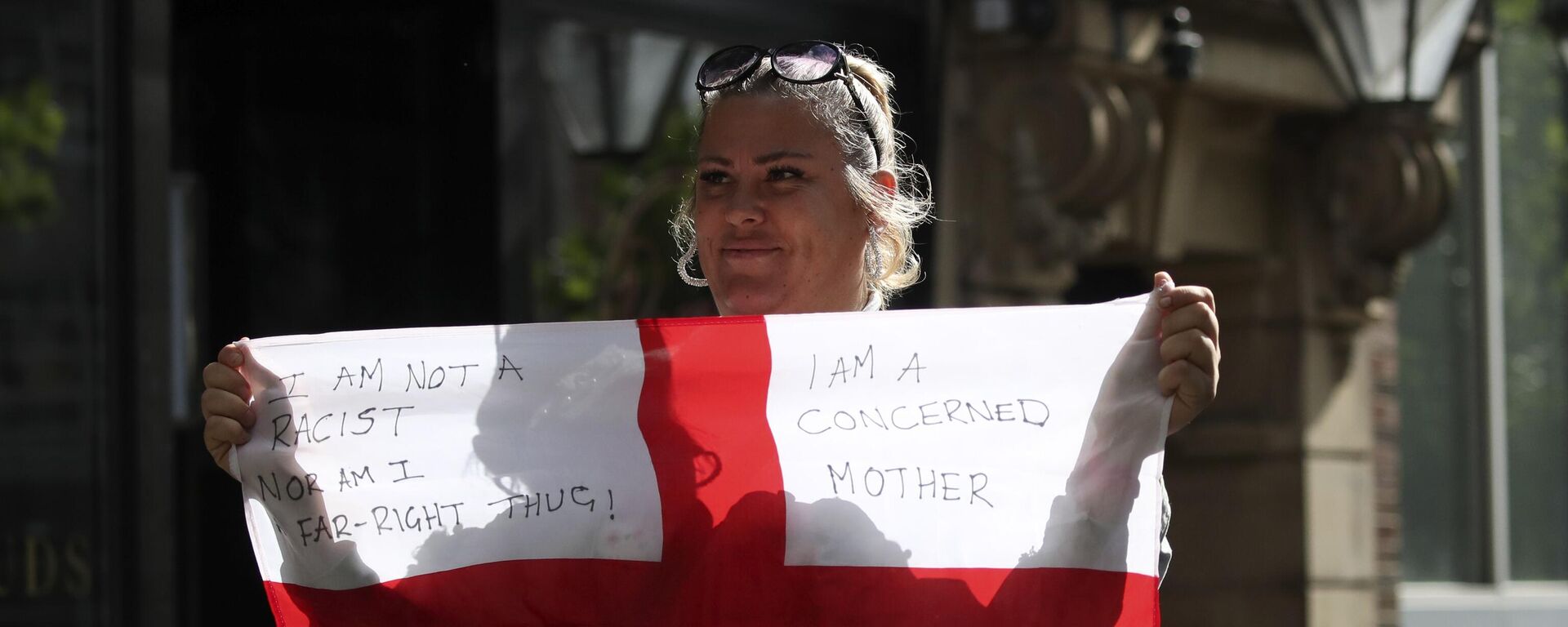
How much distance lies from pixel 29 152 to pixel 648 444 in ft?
7.43

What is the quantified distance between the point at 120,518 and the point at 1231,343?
4.39 m

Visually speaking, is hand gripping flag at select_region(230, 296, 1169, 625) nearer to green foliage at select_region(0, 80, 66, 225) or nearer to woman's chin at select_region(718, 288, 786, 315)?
woman's chin at select_region(718, 288, 786, 315)

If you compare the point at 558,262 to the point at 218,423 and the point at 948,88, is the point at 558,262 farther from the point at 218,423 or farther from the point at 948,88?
the point at 218,423

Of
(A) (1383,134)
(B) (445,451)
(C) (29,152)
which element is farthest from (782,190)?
(A) (1383,134)

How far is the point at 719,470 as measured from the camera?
7.36 feet

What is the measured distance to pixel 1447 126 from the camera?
6.85m

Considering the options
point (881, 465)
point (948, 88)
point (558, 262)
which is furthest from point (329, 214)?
point (881, 465)

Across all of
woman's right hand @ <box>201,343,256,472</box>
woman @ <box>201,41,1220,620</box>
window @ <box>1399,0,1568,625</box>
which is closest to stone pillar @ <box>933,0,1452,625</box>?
window @ <box>1399,0,1568,625</box>

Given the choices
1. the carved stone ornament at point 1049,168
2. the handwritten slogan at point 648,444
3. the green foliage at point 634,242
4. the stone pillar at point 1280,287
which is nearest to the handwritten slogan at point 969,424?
the handwritten slogan at point 648,444

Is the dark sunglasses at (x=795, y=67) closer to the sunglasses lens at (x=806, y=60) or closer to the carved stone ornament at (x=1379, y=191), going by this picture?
the sunglasses lens at (x=806, y=60)

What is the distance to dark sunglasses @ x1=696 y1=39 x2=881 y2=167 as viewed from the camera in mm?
2344

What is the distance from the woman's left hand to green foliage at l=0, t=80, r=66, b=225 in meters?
2.75

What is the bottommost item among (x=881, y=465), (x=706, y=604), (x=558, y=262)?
(x=706, y=604)

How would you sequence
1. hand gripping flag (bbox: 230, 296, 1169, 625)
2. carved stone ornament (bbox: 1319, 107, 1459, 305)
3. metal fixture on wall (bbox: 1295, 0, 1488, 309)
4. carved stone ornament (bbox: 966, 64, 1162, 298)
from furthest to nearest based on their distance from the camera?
carved stone ornament (bbox: 1319, 107, 1459, 305) < metal fixture on wall (bbox: 1295, 0, 1488, 309) < carved stone ornament (bbox: 966, 64, 1162, 298) < hand gripping flag (bbox: 230, 296, 1169, 625)
